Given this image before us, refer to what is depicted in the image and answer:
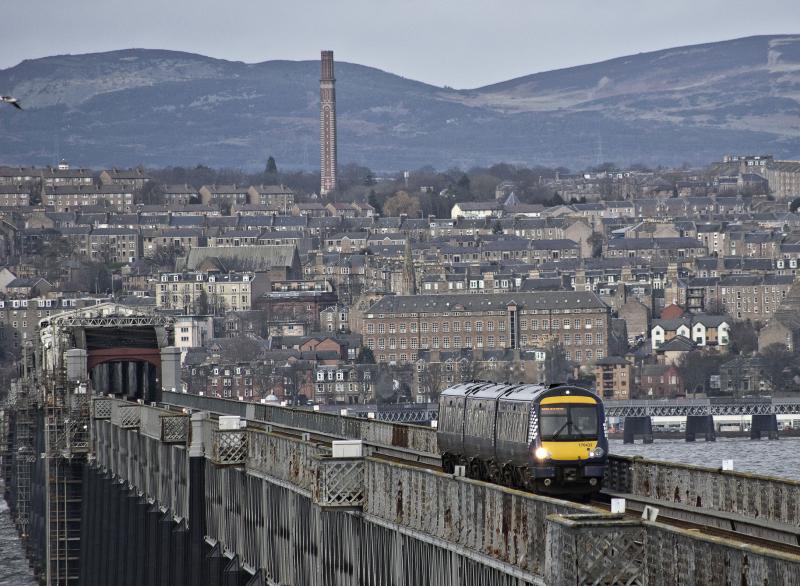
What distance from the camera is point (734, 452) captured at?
125625 mm

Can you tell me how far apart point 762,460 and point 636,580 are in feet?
319

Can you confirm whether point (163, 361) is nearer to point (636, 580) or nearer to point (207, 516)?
point (207, 516)

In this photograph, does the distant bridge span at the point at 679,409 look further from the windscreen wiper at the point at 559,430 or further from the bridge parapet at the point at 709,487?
the bridge parapet at the point at 709,487

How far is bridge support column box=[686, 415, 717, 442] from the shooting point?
487 ft

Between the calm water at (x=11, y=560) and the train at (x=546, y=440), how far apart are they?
51100 millimetres

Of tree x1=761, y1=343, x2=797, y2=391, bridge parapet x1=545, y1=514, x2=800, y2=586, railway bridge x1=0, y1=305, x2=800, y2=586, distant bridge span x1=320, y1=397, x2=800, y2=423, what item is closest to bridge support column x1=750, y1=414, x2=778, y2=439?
distant bridge span x1=320, y1=397, x2=800, y2=423

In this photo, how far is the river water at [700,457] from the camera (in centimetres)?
8846

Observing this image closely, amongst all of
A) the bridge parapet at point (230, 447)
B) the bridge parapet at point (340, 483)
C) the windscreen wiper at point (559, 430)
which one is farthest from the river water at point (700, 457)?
the bridge parapet at point (340, 483)

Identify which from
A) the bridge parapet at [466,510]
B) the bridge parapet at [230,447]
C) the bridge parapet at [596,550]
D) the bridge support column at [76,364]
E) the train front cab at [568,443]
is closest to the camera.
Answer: the bridge parapet at [596,550]

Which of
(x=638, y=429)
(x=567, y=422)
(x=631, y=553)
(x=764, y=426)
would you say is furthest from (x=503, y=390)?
(x=764, y=426)

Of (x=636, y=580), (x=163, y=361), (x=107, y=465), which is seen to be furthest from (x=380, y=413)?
(x=636, y=580)

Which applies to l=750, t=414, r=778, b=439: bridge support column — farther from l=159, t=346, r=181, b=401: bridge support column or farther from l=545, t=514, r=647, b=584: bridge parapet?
l=545, t=514, r=647, b=584: bridge parapet

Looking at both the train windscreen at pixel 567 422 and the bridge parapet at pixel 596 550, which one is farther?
the train windscreen at pixel 567 422

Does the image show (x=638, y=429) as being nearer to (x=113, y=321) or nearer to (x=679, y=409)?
(x=679, y=409)
